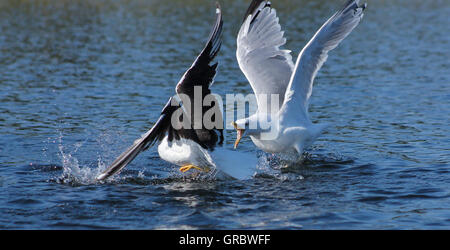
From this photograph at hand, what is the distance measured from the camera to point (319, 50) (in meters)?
9.62

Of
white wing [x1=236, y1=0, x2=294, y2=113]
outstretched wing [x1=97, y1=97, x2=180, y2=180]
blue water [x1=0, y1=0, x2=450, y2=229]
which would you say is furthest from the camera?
white wing [x1=236, y1=0, x2=294, y2=113]

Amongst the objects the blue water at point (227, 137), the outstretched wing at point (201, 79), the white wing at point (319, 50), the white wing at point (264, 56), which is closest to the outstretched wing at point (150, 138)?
the outstretched wing at point (201, 79)

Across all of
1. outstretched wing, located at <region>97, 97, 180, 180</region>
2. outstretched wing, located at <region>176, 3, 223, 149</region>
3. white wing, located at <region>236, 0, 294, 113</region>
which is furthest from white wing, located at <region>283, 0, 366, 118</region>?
outstretched wing, located at <region>97, 97, 180, 180</region>

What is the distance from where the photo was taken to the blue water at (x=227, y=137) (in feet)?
25.6

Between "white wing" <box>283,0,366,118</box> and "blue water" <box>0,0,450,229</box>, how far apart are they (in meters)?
1.18

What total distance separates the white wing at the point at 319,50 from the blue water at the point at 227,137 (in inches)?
46.6

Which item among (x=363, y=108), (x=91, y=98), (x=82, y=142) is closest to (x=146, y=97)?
(x=91, y=98)

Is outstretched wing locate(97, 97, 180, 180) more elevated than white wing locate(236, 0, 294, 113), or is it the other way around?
white wing locate(236, 0, 294, 113)

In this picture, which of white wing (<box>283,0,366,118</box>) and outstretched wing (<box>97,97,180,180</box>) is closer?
outstretched wing (<box>97,97,180,180</box>)

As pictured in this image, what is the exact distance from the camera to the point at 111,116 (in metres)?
13.8

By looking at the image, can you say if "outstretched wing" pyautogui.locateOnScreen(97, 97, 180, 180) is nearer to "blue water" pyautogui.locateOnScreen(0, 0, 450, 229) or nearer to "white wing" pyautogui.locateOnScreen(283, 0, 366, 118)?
"blue water" pyautogui.locateOnScreen(0, 0, 450, 229)

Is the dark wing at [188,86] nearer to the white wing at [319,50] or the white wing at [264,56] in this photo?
the white wing at [319,50]

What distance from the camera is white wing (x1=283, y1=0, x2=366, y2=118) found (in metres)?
9.48

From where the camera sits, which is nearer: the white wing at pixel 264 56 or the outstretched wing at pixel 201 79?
the outstretched wing at pixel 201 79
